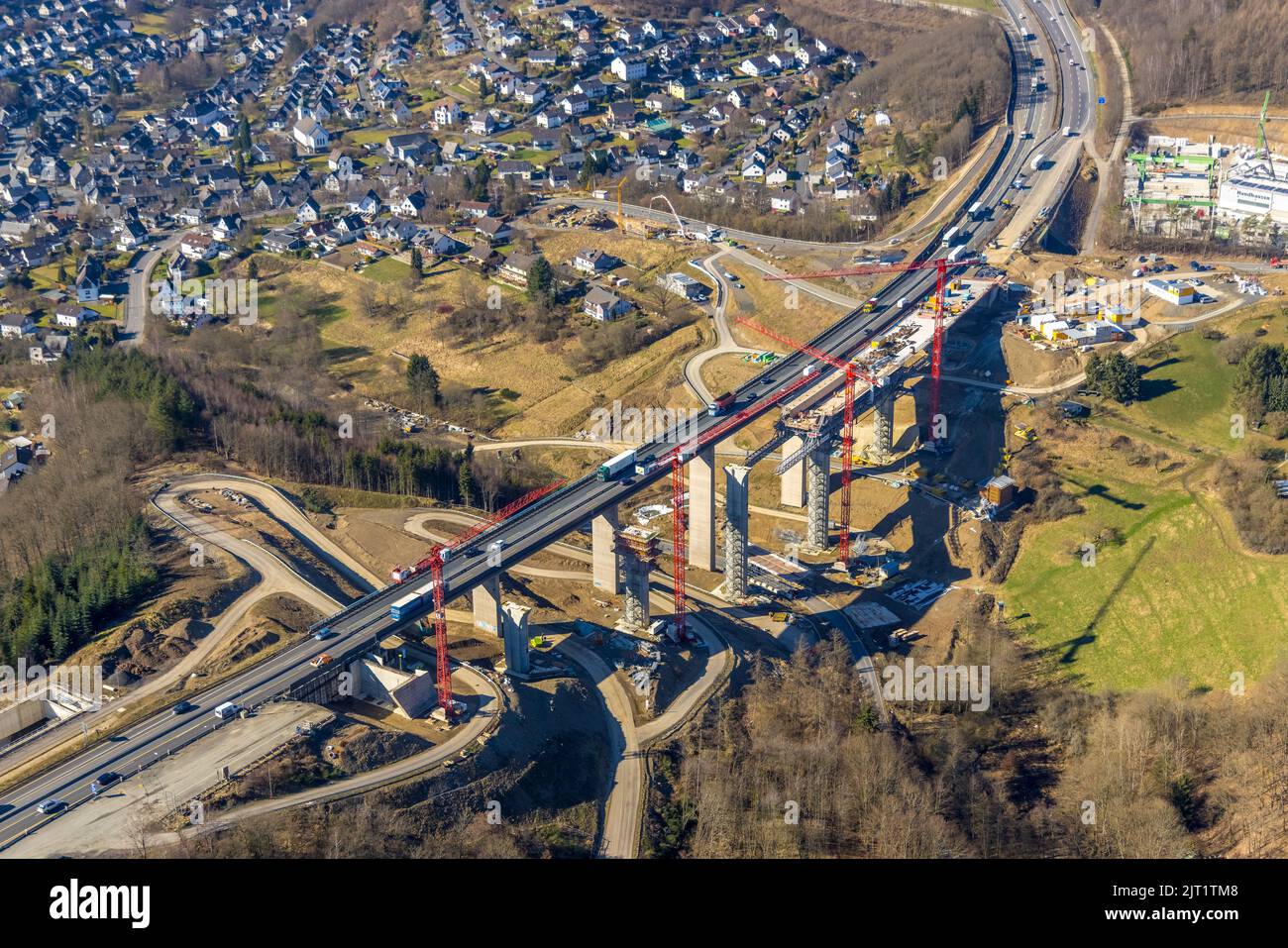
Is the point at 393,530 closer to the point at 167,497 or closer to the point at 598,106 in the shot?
the point at 167,497

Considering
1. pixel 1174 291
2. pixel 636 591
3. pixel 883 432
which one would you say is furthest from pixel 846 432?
pixel 1174 291

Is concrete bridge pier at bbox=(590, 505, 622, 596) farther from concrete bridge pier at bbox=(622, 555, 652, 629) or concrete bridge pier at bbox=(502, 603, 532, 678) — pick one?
concrete bridge pier at bbox=(502, 603, 532, 678)

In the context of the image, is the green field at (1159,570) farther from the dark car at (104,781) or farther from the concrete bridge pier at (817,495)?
the dark car at (104,781)

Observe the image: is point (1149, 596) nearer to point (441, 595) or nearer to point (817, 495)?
point (817, 495)

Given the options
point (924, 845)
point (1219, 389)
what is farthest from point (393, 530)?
point (1219, 389)

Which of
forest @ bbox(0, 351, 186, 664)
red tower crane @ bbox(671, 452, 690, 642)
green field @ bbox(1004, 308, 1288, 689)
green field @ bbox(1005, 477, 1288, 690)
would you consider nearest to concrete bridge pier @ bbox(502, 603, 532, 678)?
red tower crane @ bbox(671, 452, 690, 642)

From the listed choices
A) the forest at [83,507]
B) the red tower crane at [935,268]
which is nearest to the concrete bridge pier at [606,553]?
the forest at [83,507]

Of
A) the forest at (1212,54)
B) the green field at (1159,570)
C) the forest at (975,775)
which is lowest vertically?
the forest at (975,775)
